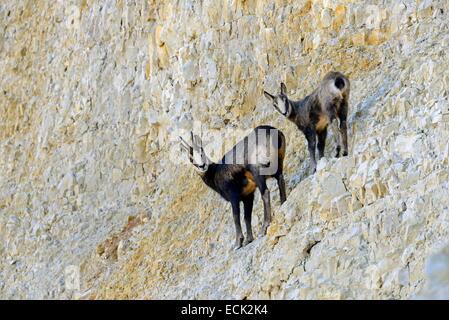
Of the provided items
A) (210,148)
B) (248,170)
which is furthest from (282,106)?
(210,148)

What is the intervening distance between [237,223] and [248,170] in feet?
2.80

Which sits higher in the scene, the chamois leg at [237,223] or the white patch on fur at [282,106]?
the white patch on fur at [282,106]

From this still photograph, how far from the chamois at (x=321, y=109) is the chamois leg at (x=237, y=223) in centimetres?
125

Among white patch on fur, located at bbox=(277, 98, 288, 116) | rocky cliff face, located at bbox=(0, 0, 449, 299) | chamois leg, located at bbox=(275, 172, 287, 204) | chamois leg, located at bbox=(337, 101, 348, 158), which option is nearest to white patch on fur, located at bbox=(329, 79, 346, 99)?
chamois leg, located at bbox=(337, 101, 348, 158)

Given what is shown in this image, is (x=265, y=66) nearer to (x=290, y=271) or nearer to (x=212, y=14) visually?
(x=212, y=14)

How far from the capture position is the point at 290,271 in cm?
1133

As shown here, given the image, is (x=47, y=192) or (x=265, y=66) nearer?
(x=265, y=66)

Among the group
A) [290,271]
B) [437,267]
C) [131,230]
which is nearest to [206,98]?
[131,230]

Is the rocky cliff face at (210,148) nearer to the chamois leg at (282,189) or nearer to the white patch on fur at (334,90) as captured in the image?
the chamois leg at (282,189)

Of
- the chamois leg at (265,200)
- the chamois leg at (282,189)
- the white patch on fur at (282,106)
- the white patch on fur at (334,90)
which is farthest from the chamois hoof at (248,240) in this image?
the white patch on fur at (334,90)

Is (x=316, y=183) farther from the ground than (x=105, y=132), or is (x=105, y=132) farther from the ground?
(x=105, y=132)

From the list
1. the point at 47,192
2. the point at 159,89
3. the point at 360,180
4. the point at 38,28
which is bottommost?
the point at 360,180

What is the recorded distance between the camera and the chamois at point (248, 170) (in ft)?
43.1

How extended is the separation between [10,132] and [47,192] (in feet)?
10.0
